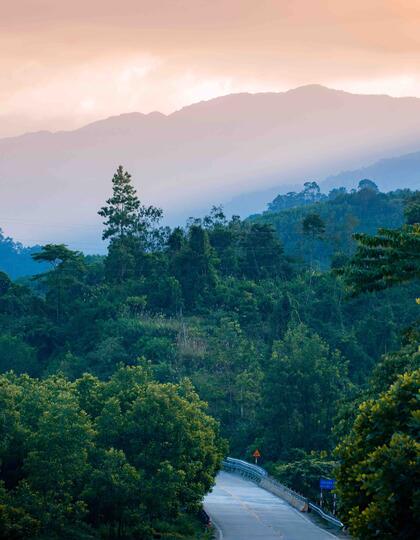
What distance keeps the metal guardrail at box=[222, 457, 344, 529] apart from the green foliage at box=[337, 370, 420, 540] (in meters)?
21.9

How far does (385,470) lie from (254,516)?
30559 millimetres

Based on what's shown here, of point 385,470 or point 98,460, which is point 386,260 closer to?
point 385,470

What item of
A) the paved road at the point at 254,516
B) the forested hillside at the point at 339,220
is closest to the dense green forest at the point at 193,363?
the forested hillside at the point at 339,220

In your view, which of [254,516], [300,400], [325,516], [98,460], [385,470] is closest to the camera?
[385,470]

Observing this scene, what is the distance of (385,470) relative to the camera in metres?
24.1

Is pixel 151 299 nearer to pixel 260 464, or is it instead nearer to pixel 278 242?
pixel 278 242

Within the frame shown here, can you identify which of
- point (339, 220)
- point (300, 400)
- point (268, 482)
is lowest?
point (268, 482)

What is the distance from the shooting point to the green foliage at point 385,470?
24.0 metres

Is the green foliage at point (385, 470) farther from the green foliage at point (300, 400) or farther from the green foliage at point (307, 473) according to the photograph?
the green foliage at point (300, 400)

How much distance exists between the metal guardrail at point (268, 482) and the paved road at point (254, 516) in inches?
18.3

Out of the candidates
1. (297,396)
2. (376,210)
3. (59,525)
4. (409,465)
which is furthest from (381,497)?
(376,210)

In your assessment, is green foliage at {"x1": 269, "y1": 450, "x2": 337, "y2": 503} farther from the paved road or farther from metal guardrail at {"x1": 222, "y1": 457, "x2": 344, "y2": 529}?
the paved road

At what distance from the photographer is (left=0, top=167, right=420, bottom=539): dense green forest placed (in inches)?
1708

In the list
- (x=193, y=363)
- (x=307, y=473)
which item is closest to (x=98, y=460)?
(x=307, y=473)
